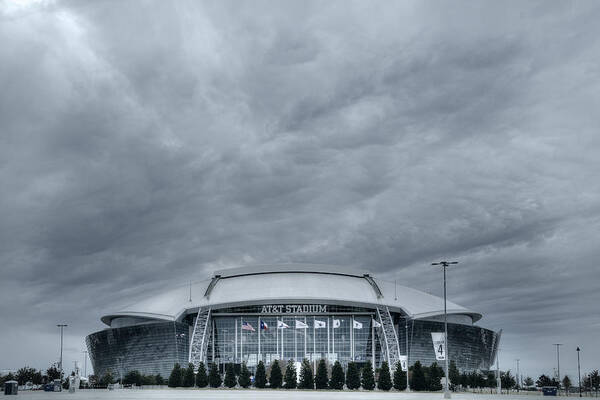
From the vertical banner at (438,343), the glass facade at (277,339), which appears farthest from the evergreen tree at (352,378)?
the glass facade at (277,339)

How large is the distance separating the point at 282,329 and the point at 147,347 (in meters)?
30.9

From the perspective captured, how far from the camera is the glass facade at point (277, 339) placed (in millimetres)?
157625

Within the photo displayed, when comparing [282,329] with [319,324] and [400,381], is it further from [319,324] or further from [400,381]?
[400,381]

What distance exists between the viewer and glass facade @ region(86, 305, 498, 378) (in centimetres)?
15762

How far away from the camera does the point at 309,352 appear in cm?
15850

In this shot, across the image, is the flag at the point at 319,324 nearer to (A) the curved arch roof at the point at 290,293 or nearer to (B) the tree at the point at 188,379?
(A) the curved arch roof at the point at 290,293

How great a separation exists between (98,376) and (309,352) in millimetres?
51659

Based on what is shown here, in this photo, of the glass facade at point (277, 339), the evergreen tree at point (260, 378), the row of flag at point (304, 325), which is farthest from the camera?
the glass facade at point (277, 339)

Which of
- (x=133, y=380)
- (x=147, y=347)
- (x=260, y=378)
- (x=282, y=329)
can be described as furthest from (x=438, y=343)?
(x=147, y=347)

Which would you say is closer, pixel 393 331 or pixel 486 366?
pixel 393 331

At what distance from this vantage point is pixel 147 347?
15925cm

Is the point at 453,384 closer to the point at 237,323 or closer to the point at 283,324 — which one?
the point at 283,324

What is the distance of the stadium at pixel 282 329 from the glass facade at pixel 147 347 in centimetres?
22

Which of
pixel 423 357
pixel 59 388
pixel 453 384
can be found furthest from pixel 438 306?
pixel 59 388
